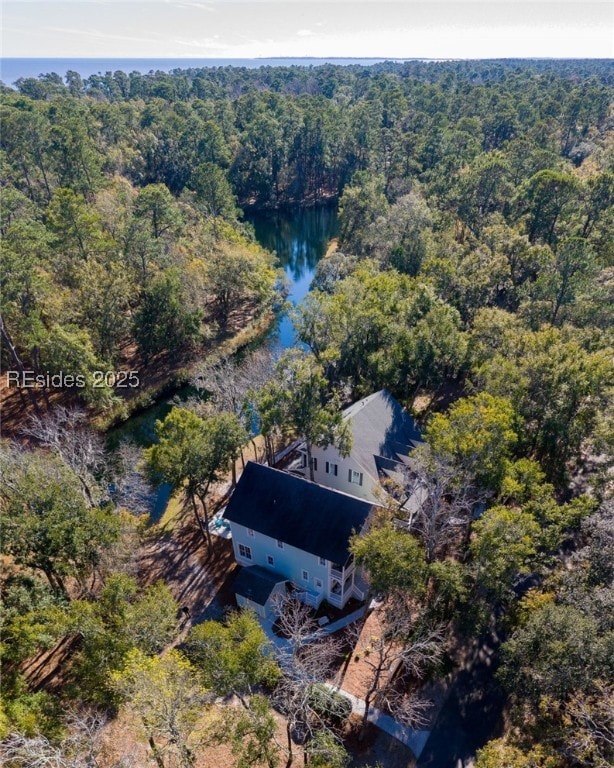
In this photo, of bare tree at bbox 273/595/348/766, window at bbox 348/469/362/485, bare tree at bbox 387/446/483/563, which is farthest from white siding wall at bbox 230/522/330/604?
window at bbox 348/469/362/485

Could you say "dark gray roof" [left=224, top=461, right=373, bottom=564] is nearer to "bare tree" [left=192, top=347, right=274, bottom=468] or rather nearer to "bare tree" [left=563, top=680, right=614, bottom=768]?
"bare tree" [left=192, top=347, right=274, bottom=468]

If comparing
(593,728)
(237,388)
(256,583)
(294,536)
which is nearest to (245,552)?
(256,583)

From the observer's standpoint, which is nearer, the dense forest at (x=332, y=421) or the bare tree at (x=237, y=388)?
the dense forest at (x=332, y=421)

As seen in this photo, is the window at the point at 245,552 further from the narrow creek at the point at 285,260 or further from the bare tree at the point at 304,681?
the narrow creek at the point at 285,260

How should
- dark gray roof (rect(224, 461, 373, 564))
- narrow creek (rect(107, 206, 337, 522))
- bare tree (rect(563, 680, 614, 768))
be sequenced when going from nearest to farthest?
bare tree (rect(563, 680, 614, 768)), dark gray roof (rect(224, 461, 373, 564)), narrow creek (rect(107, 206, 337, 522))

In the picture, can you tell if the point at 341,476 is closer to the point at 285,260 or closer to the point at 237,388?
the point at 237,388

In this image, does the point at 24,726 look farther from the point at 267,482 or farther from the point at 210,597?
the point at 267,482

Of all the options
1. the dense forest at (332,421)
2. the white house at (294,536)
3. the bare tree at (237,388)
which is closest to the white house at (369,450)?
the dense forest at (332,421)
